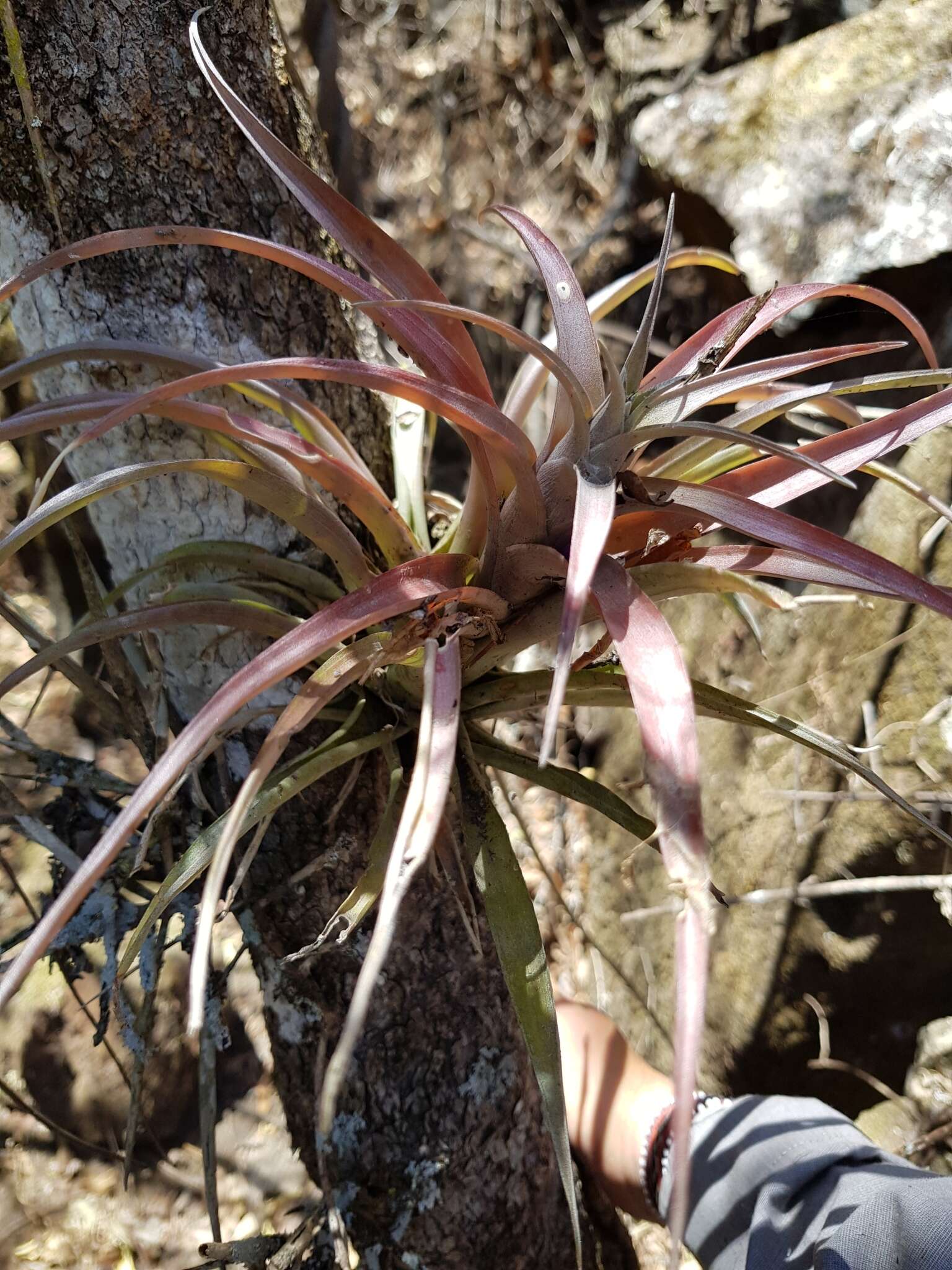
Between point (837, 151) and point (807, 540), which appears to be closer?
point (807, 540)

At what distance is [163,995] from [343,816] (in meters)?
0.94

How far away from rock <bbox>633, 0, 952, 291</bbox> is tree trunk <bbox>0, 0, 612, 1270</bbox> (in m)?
1.07

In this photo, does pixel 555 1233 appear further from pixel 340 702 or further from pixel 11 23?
pixel 11 23

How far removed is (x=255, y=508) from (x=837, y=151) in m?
1.43

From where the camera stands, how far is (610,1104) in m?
1.05

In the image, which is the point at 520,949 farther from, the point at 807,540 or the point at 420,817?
the point at 807,540

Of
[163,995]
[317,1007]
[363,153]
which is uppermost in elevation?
[363,153]

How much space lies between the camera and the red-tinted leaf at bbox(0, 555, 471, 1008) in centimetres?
40

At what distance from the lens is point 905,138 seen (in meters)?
1.39

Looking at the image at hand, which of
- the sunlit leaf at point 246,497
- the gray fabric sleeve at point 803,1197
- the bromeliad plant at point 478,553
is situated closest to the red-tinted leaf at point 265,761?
the bromeliad plant at point 478,553

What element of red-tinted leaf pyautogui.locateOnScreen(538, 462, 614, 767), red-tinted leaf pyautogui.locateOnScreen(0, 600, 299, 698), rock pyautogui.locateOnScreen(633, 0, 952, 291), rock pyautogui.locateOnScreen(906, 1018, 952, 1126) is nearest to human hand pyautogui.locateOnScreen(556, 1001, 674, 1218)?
rock pyautogui.locateOnScreen(906, 1018, 952, 1126)

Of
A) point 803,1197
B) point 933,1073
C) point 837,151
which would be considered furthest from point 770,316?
point 837,151

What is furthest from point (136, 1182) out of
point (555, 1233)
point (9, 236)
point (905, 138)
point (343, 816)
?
point (905, 138)

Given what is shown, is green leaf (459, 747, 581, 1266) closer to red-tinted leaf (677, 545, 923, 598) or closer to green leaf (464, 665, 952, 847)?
green leaf (464, 665, 952, 847)
